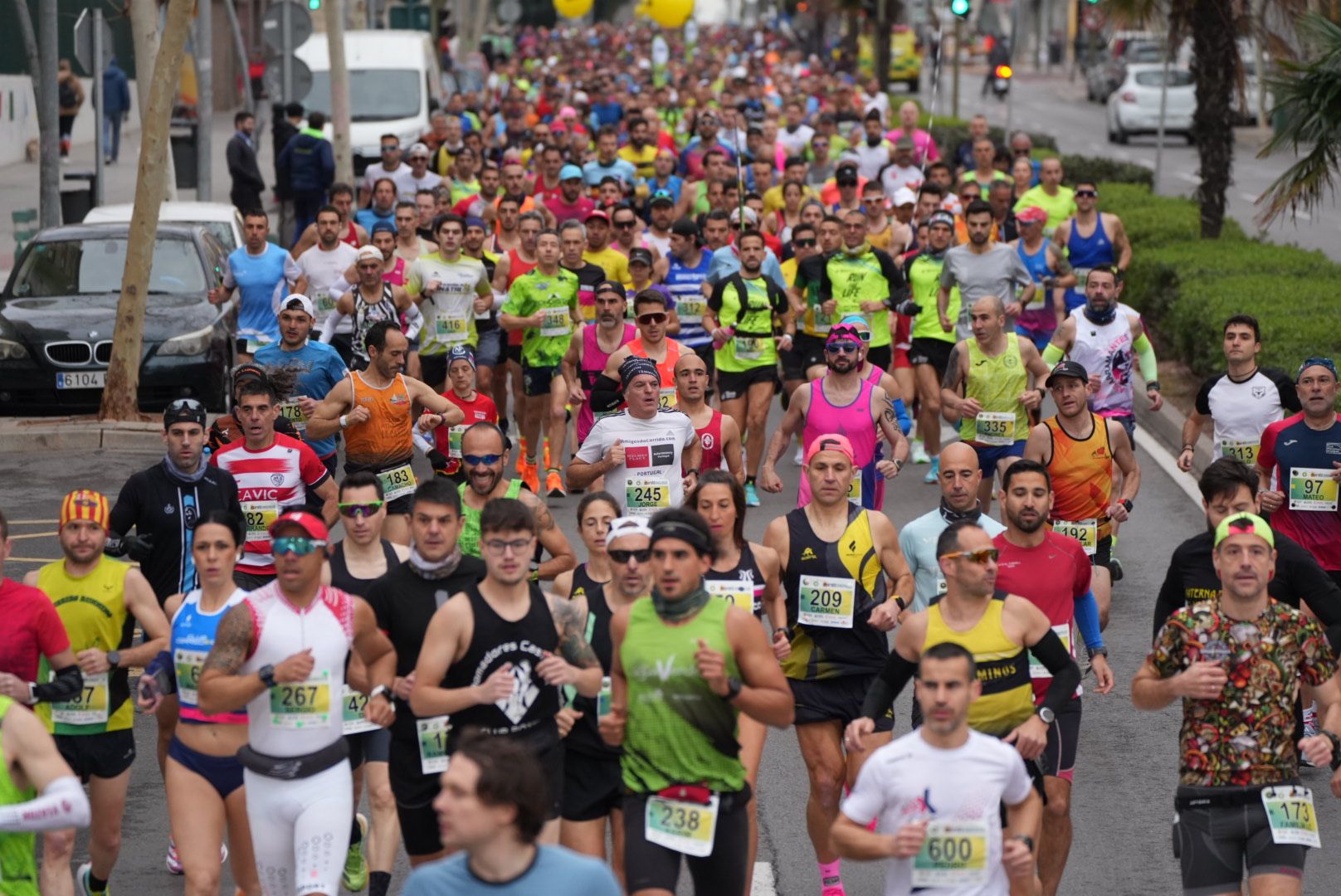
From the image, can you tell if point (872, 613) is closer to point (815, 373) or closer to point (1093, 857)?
point (1093, 857)

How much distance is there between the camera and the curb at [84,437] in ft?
55.6

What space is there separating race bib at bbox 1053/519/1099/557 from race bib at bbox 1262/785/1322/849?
3511mm

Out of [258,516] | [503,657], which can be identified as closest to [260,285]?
A: [258,516]

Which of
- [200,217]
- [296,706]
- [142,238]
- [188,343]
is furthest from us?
[200,217]

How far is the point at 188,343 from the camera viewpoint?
17.5 m

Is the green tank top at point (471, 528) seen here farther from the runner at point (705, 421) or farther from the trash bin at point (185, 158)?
the trash bin at point (185, 158)

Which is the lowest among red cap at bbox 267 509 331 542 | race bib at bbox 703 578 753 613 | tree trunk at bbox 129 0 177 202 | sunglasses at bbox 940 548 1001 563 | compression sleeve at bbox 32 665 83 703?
compression sleeve at bbox 32 665 83 703

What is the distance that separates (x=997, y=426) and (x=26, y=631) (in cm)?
659

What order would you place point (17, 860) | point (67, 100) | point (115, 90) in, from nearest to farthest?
point (17, 860)
point (67, 100)
point (115, 90)

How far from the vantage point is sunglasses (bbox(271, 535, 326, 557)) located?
22.9 feet

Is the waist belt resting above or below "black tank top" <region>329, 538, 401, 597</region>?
below

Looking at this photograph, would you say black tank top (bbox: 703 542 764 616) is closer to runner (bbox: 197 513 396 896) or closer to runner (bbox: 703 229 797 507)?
runner (bbox: 197 513 396 896)

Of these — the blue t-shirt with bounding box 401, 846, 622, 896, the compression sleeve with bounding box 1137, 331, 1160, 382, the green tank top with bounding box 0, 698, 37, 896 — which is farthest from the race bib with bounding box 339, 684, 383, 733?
the compression sleeve with bounding box 1137, 331, 1160, 382

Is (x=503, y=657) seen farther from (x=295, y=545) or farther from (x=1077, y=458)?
(x=1077, y=458)
